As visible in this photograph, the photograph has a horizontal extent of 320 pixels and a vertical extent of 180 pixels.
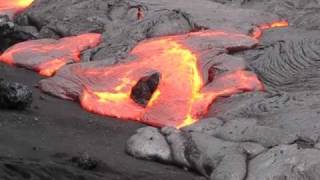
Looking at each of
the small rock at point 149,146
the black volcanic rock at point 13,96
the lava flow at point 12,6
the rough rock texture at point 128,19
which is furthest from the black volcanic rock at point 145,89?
the lava flow at point 12,6

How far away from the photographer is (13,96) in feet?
26.7

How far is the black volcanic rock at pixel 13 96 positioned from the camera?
812cm

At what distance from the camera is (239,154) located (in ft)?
23.5

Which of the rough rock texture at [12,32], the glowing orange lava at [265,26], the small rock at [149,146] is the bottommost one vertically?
the rough rock texture at [12,32]

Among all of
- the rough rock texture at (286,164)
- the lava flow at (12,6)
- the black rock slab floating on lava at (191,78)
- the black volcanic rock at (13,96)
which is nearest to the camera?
the rough rock texture at (286,164)

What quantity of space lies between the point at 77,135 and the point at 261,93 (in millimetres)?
2484

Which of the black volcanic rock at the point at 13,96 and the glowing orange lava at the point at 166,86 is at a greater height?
the black volcanic rock at the point at 13,96

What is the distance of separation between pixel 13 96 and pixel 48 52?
3.30m

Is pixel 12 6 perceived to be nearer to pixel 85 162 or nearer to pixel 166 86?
pixel 166 86

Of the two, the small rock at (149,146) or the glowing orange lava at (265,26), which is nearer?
the small rock at (149,146)

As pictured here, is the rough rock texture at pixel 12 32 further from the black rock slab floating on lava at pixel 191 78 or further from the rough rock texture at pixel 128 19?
the rough rock texture at pixel 128 19

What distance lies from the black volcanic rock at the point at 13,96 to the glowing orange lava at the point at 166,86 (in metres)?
1.19

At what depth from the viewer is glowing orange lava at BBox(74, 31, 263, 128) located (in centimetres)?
911

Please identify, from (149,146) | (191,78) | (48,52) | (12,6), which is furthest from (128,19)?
(149,146)
